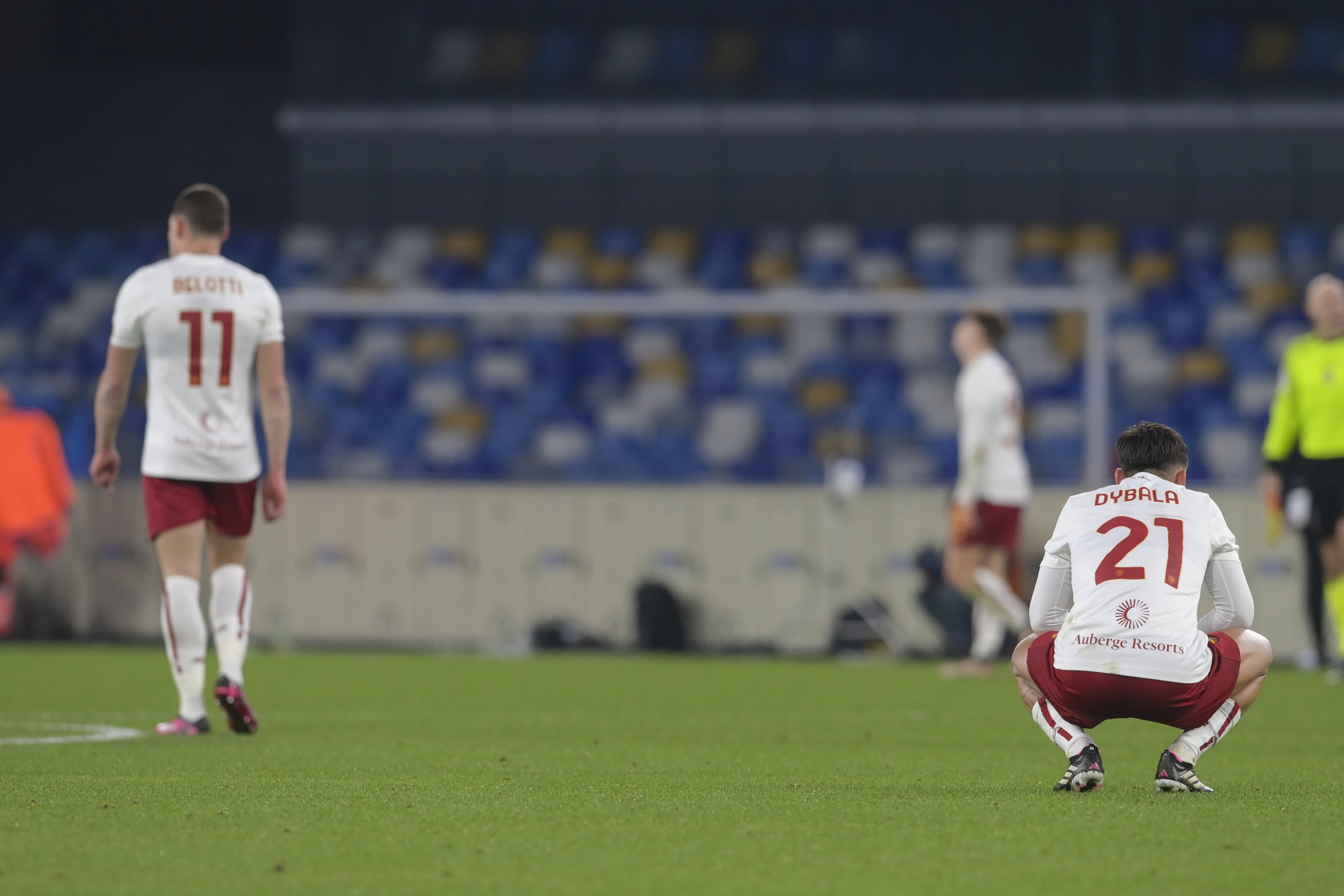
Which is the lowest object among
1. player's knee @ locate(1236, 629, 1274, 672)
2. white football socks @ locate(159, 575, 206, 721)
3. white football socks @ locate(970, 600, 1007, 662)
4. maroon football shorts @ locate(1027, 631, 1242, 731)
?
white football socks @ locate(970, 600, 1007, 662)

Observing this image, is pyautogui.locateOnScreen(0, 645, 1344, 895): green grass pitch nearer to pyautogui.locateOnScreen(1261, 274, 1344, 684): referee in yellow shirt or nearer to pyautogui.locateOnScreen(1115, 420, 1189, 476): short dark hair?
pyautogui.locateOnScreen(1115, 420, 1189, 476): short dark hair

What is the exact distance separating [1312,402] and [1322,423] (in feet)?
0.45

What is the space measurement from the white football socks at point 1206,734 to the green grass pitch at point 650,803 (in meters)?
0.15

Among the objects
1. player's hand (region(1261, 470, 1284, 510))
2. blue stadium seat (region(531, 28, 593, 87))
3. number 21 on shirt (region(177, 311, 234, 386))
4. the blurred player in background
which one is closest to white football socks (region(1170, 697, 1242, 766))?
number 21 on shirt (region(177, 311, 234, 386))

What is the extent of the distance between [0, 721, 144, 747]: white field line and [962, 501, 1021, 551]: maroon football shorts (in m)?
Result: 5.51

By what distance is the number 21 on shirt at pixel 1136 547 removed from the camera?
5.49 m

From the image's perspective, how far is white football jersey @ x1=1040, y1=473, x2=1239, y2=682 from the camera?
18.0 feet

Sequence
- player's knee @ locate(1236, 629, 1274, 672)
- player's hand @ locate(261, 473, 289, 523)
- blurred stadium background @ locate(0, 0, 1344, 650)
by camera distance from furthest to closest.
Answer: blurred stadium background @ locate(0, 0, 1344, 650) < player's hand @ locate(261, 473, 289, 523) < player's knee @ locate(1236, 629, 1274, 672)

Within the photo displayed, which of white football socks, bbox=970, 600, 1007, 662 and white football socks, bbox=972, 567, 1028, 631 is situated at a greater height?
white football socks, bbox=972, 567, 1028, 631

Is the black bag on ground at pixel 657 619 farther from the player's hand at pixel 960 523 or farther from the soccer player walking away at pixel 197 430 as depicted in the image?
the soccer player walking away at pixel 197 430

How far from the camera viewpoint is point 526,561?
14766 millimetres

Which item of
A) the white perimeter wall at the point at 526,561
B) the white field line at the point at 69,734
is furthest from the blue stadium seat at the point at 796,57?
the white field line at the point at 69,734

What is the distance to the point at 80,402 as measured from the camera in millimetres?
15562

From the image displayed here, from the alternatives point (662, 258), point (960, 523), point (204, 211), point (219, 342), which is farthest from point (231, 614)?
point (662, 258)
